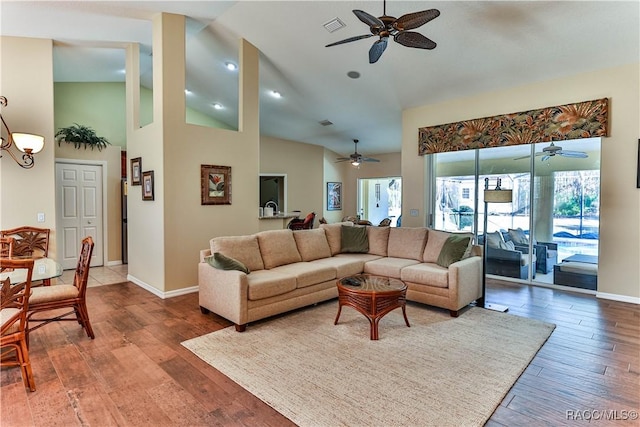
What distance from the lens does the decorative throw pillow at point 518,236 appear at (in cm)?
548

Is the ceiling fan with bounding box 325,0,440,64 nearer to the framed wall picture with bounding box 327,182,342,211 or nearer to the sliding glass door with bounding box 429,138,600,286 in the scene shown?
the sliding glass door with bounding box 429,138,600,286

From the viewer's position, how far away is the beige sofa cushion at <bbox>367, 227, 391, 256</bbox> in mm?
5191

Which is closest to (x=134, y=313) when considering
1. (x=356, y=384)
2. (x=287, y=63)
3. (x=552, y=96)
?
(x=356, y=384)

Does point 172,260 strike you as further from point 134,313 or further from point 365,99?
point 365,99

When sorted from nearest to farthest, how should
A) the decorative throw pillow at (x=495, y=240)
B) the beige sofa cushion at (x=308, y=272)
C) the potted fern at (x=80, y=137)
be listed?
the beige sofa cushion at (x=308, y=272)
the decorative throw pillow at (x=495, y=240)
the potted fern at (x=80, y=137)

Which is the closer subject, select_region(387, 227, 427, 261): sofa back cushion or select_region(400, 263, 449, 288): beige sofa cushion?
select_region(400, 263, 449, 288): beige sofa cushion

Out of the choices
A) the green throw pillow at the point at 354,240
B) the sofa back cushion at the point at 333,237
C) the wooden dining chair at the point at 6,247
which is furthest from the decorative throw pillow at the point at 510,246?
the wooden dining chair at the point at 6,247

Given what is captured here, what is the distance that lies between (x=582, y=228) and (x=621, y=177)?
88 centimetres

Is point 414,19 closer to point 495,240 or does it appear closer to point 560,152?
point 560,152

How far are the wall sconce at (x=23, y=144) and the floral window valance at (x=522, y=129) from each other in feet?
19.1

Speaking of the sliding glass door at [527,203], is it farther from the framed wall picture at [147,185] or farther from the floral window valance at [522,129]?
the framed wall picture at [147,185]

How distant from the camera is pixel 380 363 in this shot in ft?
8.98

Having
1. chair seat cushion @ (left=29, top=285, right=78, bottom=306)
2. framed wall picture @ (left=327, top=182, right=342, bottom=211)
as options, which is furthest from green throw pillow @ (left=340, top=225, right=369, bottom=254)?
framed wall picture @ (left=327, top=182, right=342, bottom=211)

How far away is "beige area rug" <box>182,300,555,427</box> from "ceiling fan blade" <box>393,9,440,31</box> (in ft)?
9.22
